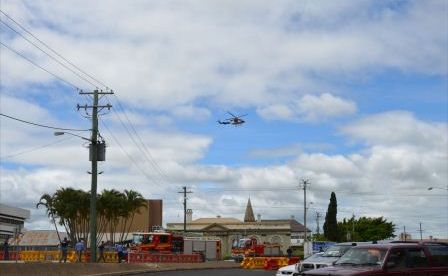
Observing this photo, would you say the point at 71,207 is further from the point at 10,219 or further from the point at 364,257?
the point at 364,257

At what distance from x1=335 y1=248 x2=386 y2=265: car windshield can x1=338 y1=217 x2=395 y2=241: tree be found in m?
105

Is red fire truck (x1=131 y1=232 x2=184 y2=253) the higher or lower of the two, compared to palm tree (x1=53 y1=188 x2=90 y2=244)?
lower

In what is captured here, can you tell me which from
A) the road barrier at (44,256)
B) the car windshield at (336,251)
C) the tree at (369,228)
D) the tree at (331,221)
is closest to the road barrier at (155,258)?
the road barrier at (44,256)

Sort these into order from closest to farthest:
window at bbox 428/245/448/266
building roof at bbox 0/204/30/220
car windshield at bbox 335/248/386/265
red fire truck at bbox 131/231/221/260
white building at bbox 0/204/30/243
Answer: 1. car windshield at bbox 335/248/386/265
2. window at bbox 428/245/448/266
3. red fire truck at bbox 131/231/221/260
4. white building at bbox 0/204/30/243
5. building roof at bbox 0/204/30/220

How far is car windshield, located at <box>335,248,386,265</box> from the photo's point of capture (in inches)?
546

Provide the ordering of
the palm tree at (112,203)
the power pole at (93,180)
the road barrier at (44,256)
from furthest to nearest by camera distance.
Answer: the palm tree at (112,203)
the road barrier at (44,256)
the power pole at (93,180)

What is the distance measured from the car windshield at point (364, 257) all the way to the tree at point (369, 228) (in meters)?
105

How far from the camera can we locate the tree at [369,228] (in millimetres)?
120000

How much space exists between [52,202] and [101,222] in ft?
33.0

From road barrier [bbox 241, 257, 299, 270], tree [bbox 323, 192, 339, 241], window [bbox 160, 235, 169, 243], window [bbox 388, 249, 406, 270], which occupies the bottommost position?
road barrier [bbox 241, 257, 299, 270]

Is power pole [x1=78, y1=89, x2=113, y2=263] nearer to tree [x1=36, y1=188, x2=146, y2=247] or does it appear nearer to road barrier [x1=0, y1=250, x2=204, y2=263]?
road barrier [x1=0, y1=250, x2=204, y2=263]

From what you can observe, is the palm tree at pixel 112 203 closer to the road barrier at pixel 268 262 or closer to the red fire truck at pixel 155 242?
the red fire truck at pixel 155 242

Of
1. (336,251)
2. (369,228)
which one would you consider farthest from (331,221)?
(336,251)

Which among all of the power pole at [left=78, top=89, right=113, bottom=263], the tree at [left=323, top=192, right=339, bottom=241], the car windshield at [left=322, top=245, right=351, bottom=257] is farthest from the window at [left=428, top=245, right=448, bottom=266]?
the tree at [left=323, top=192, right=339, bottom=241]
